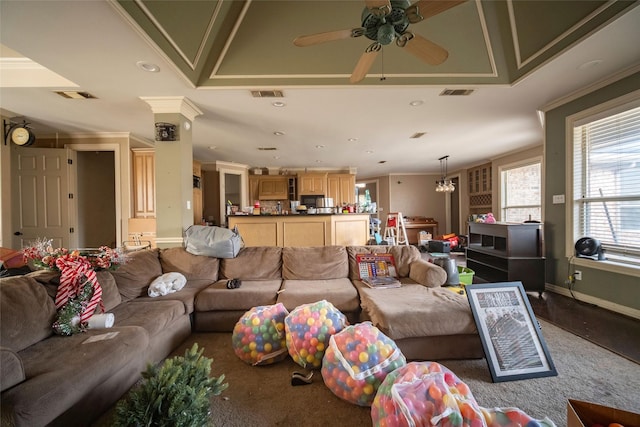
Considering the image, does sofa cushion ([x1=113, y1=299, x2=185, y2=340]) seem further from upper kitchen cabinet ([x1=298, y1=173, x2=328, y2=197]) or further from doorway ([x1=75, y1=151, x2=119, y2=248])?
upper kitchen cabinet ([x1=298, y1=173, x2=328, y2=197])

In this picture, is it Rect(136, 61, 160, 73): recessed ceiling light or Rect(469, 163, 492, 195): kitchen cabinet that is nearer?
Rect(136, 61, 160, 73): recessed ceiling light

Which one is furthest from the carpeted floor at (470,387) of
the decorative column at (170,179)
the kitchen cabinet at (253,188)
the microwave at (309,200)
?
the kitchen cabinet at (253,188)

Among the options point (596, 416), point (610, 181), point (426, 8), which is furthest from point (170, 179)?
point (610, 181)

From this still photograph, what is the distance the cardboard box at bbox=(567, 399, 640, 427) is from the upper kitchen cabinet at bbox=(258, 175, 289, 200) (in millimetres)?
7354

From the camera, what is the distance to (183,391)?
43.0 inches

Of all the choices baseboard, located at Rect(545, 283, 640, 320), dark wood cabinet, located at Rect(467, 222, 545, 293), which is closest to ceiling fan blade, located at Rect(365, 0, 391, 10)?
dark wood cabinet, located at Rect(467, 222, 545, 293)

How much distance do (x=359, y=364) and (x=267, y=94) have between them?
9.80ft

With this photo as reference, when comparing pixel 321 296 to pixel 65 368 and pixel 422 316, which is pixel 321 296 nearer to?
pixel 422 316

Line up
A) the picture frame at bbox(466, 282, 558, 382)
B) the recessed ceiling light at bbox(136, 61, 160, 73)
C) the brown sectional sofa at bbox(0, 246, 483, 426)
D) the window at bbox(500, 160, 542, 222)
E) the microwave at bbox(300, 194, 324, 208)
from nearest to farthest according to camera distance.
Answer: the brown sectional sofa at bbox(0, 246, 483, 426) → the picture frame at bbox(466, 282, 558, 382) → the recessed ceiling light at bbox(136, 61, 160, 73) → the window at bbox(500, 160, 542, 222) → the microwave at bbox(300, 194, 324, 208)

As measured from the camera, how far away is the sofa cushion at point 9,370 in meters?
1.03

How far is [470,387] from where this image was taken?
5.18 ft

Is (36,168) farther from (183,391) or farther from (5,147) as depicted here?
(183,391)

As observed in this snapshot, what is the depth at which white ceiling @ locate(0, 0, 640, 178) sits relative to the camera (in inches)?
78.1

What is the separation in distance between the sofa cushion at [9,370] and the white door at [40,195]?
4.28 m
